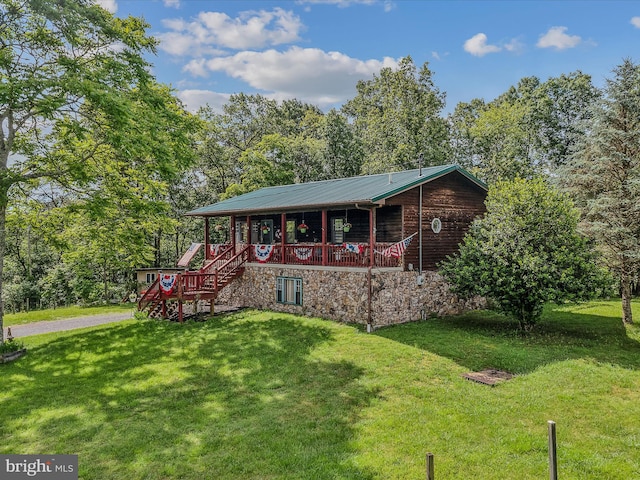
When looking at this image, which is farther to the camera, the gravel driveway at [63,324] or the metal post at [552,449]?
the gravel driveway at [63,324]

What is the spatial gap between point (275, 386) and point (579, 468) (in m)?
6.33

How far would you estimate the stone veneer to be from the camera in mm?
15234

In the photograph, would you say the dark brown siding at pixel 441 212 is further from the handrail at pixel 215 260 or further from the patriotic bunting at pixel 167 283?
the patriotic bunting at pixel 167 283

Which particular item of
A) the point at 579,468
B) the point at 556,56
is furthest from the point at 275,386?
the point at 556,56

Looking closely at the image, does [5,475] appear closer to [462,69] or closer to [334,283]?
[334,283]

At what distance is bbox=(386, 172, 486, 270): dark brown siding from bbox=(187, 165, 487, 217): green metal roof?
49 cm

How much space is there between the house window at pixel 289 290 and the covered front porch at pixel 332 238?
2.71ft

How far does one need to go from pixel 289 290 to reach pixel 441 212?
7624 millimetres

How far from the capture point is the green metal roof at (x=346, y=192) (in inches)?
597

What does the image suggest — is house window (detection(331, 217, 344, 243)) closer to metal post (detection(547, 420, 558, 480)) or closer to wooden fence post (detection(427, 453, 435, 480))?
metal post (detection(547, 420, 558, 480))

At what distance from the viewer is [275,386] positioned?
9883 mm

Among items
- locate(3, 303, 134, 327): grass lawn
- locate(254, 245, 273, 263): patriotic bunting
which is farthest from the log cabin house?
locate(3, 303, 134, 327): grass lawn

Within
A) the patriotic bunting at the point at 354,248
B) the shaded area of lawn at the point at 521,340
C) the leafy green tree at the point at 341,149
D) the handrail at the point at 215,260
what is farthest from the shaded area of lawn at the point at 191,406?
the leafy green tree at the point at 341,149

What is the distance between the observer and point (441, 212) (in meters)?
17.8
